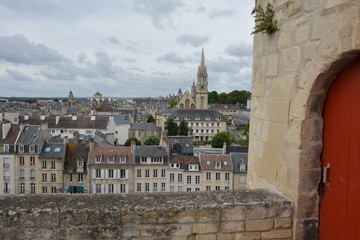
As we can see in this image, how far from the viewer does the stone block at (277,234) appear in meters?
2.79

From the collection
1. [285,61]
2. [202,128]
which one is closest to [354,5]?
[285,61]

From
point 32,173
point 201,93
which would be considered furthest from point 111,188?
point 201,93

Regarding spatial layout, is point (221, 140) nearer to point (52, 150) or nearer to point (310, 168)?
point (52, 150)

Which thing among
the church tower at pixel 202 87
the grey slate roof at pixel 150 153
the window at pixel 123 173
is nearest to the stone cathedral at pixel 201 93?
the church tower at pixel 202 87

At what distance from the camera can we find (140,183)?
28688 millimetres

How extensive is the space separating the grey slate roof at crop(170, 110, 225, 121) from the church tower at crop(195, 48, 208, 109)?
2295cm

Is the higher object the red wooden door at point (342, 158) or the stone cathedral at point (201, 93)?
the stone cathedral at point (201, 93)

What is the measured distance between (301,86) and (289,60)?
0.34 metres

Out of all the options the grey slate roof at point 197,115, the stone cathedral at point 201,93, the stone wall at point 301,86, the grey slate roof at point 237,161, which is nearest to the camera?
the stone wall at point 301,86

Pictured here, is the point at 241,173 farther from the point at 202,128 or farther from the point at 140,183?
the point at 202,128

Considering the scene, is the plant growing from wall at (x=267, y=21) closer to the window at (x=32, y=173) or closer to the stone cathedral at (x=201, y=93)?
the window at (x=32, y=173)

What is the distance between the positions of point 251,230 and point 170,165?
26.4 meters

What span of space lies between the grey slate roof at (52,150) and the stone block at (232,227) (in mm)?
28527

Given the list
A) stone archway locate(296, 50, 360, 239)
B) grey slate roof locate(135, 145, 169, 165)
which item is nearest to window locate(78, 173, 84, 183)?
grey slate roof locate(135, 145, 169, 165)
